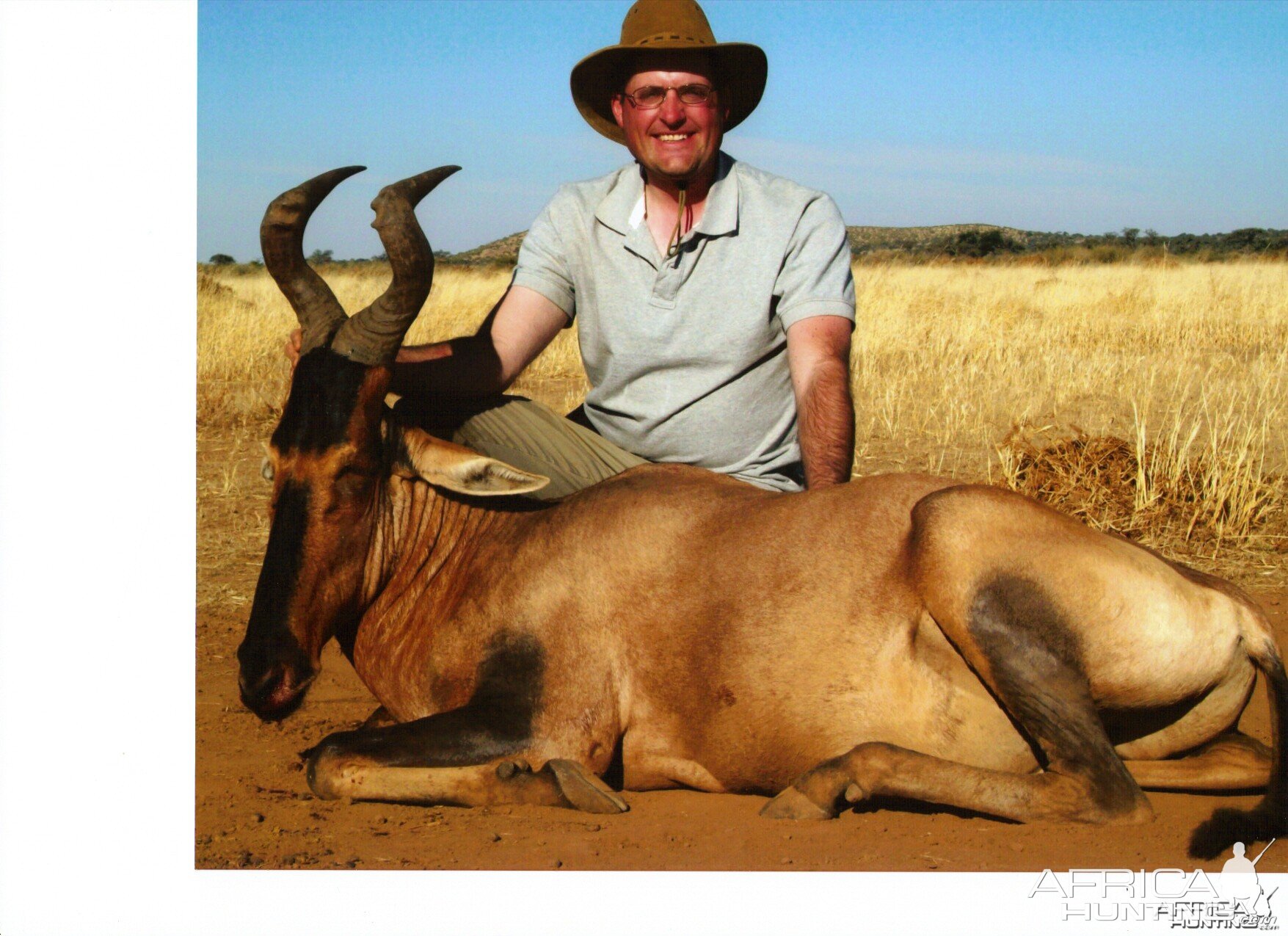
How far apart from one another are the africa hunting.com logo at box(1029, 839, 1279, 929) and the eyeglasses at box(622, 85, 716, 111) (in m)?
3.53

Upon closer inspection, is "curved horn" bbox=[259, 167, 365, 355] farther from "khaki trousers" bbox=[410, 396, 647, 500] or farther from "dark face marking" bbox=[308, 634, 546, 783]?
"dark face marking" bbox=[308, 634, 546, 783]

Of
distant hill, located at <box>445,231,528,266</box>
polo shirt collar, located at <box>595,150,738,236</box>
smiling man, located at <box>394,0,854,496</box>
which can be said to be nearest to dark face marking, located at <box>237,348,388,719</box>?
smiling man, located at <box>394,0,854,496</box>

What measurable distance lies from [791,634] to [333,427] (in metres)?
1.72

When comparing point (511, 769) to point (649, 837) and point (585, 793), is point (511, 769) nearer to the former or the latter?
point (585, 793)

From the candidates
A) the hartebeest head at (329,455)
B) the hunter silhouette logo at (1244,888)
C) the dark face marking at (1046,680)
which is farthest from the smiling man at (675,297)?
the hunter silhouette logo at (1244,888)

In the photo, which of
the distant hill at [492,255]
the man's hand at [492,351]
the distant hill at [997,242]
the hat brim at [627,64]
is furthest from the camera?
the distant hill at [492,255]

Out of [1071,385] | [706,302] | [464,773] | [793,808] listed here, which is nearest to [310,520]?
[464,773]

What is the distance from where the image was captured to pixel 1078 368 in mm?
13562

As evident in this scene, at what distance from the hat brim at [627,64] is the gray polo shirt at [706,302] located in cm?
44

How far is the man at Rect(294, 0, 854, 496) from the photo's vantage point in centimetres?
573

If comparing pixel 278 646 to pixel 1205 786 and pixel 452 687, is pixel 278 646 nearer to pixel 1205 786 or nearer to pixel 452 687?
pixel 452 687

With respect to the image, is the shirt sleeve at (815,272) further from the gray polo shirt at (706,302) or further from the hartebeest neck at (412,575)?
the hartebeest neck at (412,575)

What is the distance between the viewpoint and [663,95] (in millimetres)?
5832

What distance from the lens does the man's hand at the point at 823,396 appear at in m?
5.38
